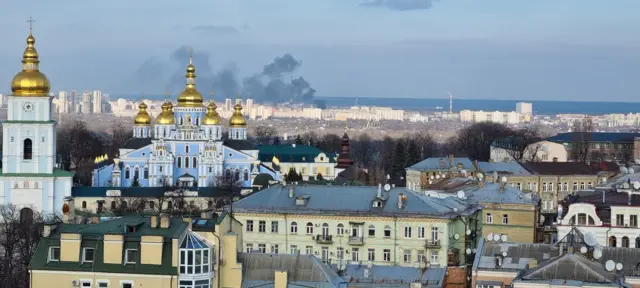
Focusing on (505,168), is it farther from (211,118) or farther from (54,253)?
(54,253)

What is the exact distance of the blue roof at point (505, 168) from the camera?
8369cm

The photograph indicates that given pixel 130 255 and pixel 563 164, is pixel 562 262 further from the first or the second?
pixel 563 164

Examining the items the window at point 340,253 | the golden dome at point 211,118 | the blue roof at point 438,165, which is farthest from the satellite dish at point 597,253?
the golden dome at point 211,118

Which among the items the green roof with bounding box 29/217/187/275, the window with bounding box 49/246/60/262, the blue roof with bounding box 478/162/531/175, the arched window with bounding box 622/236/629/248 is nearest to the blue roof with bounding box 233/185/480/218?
the arched window with bounding box 622/236/629/248

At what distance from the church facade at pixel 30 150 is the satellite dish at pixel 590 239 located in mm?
35427

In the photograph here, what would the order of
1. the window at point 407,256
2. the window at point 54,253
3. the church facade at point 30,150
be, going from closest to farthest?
the window at point 54,253 → the window at point 407,256 → the church facade at point 30,150

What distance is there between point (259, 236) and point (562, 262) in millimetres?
16301

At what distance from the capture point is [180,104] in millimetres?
107875

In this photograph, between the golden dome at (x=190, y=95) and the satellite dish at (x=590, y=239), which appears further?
the golden dome at (x=190, y=95)

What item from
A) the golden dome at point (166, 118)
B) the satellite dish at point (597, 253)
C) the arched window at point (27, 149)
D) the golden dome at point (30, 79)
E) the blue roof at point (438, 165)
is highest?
the golden dome at point (30, 79)

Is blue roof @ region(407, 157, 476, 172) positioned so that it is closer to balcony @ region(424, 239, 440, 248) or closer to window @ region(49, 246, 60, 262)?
balcony @ region(424, 239, 440, 248)

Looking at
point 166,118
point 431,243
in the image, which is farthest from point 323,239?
point 166,118

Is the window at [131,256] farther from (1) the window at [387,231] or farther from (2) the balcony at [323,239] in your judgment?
(1) the window at [387,231]

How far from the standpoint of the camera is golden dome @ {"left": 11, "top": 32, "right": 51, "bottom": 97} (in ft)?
245
